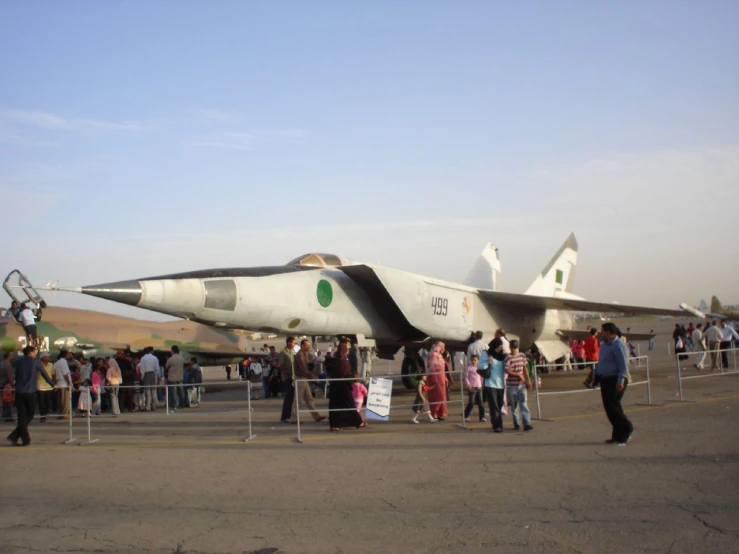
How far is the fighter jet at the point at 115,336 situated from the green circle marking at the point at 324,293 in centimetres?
703

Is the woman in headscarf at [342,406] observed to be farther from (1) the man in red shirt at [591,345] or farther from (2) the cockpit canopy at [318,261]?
(1) the man in red shirt at [591,345]

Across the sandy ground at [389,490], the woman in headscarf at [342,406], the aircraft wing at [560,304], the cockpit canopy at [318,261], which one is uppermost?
the cockpit canopy at [318,261]

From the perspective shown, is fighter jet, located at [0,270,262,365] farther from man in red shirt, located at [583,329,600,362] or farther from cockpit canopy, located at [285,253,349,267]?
man in red shirt, located at [583,329,600,362]

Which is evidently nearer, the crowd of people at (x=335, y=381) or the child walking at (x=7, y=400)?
the crowd of people at (x=335, y=381)

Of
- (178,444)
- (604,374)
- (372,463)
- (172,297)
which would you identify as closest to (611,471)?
(604,374)

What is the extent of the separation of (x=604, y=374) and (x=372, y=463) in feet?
10.2

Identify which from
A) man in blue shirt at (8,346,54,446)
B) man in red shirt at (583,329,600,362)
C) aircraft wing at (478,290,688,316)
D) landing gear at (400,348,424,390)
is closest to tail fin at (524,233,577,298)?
man in red shirt at (583,329,600,362)

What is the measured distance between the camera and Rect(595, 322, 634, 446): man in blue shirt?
7.98 metres

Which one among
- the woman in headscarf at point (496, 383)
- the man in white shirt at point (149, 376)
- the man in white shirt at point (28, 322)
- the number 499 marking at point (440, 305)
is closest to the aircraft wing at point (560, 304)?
the number 499 marking at point (440, 305)

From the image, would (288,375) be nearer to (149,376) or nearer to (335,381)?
(335,381)

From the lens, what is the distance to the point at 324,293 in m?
12.5

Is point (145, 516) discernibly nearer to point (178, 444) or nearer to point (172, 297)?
point (178, 444)

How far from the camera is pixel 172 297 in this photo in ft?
32.8

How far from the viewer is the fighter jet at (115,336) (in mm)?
21641
